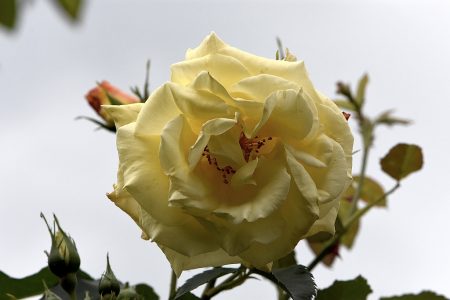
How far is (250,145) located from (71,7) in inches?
13.2

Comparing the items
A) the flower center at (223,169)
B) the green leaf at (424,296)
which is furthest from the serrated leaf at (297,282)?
the green leaf at (424,296)

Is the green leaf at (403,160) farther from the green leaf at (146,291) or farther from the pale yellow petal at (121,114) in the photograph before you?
the pale yellow petal at (121,114)

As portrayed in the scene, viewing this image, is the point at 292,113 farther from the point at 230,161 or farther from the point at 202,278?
the point at 202,278

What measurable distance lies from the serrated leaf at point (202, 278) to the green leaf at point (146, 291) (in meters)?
0.28

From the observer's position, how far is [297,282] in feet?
3.20

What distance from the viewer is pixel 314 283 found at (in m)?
0.97

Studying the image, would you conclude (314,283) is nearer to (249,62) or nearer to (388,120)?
(249,62)

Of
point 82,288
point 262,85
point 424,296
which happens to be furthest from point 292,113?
point 424,296

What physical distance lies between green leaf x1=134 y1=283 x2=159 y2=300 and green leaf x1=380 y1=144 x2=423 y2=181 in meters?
0.55

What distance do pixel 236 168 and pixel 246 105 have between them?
77 millimetres

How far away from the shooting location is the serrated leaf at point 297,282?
941 mm

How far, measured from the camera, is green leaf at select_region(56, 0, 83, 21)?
0.60m

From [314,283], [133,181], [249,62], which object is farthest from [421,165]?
[133,181]

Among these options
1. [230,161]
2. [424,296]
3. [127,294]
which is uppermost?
[230,161]
